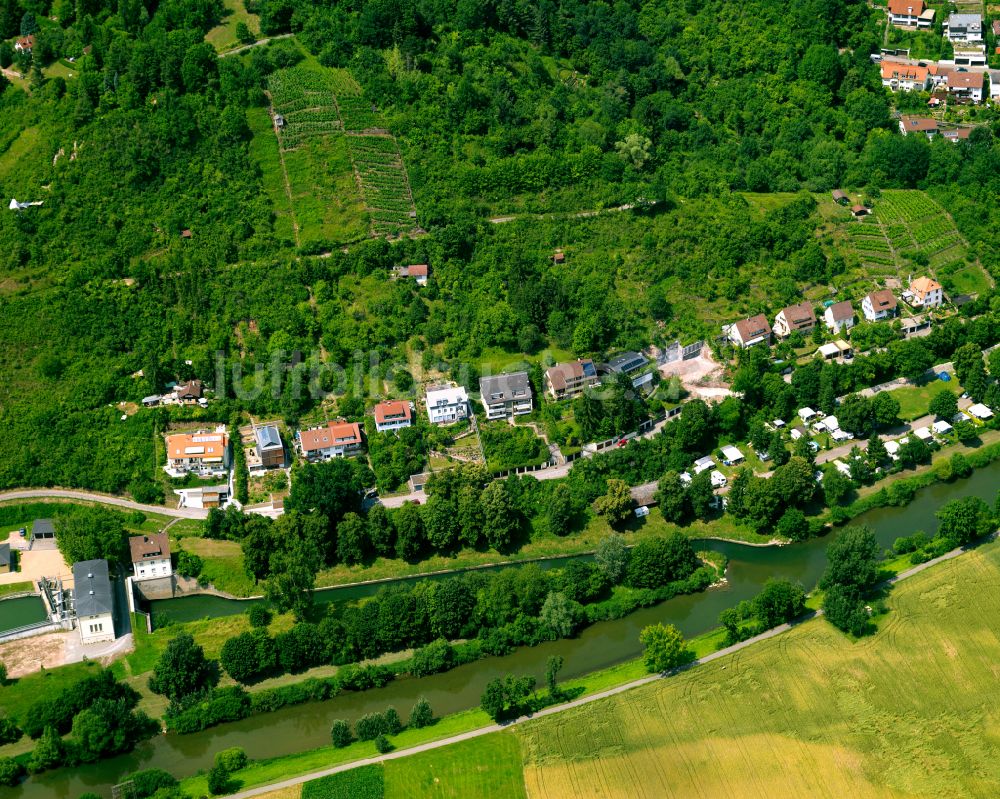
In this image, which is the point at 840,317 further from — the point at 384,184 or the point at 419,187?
the point at 384,184

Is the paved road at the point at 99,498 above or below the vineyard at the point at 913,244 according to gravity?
below

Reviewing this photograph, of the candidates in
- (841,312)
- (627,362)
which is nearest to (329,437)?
(627,362)

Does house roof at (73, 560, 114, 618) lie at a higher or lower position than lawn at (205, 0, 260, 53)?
lower

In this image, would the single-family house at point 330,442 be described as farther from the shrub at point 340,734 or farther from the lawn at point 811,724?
the lawn at point 811,724

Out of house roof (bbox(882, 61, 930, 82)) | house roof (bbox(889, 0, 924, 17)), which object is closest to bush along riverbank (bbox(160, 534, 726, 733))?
house roof (bbox(882, 61, 930, 82))

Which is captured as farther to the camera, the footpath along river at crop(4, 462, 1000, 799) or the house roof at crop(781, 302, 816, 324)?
the house roof at crop(781, 302, 816, 324)

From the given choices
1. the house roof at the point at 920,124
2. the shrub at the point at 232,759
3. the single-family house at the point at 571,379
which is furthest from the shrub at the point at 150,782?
the house roof at the point at 920,124

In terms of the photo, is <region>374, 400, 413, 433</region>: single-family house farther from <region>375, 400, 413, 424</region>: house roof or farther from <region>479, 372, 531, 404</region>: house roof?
<region>479, 372, 531, 404</region>: house roof
